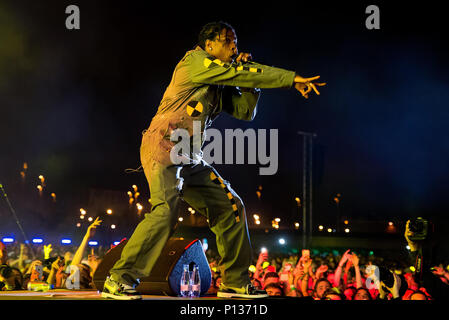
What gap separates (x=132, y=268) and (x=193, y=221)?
39.3 m

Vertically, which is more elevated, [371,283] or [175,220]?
[175,220]

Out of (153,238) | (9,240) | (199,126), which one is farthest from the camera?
(9,240)

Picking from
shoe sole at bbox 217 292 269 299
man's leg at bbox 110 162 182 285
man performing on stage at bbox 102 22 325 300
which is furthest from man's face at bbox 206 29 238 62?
shoe sole at bbox 217 292 269 299

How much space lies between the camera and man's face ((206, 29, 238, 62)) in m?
4.36

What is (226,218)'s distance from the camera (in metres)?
4.38

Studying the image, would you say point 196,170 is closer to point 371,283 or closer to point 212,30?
point 212,30

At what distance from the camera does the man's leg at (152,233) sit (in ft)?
12.6

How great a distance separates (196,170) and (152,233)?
2.32 feet

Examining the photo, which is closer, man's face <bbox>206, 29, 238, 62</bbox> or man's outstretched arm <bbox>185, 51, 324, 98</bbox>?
man's outstretched arm <bbox>185, 51, 324, 98</bbox>

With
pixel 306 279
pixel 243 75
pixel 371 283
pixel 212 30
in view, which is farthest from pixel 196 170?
pixel 306 279

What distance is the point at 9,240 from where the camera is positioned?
2592cm

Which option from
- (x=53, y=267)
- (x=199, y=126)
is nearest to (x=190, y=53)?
(x=199, y=126)

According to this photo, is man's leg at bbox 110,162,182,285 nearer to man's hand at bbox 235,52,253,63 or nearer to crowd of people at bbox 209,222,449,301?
man's hand at bbox 235,52,253,63
